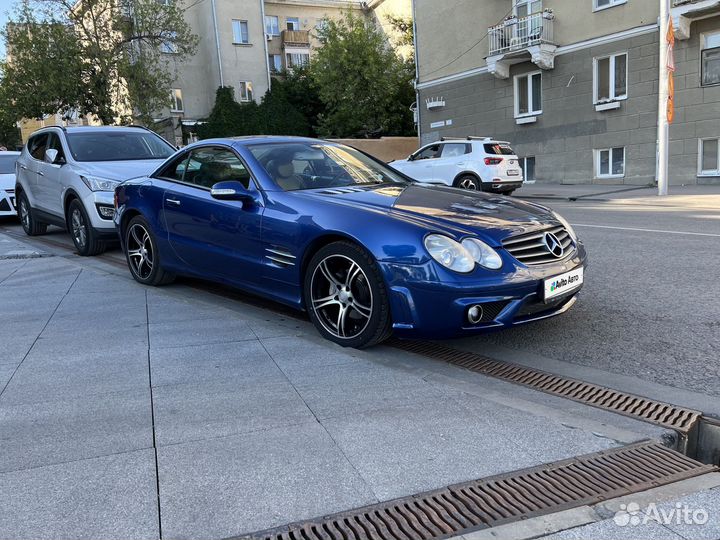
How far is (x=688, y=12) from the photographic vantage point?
17266mm

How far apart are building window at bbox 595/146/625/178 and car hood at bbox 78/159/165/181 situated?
16.6 meters

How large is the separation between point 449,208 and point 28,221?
875cm

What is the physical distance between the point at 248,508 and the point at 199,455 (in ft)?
1.62

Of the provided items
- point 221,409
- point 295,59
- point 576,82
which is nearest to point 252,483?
point 221,409

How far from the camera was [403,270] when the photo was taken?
12.4 ft

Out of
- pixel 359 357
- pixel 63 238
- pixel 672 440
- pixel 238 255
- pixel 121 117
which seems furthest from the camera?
pixel 121 117

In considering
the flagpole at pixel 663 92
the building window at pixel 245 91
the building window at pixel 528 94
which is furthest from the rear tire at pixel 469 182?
the building window at pixel 245 91

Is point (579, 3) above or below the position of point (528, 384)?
above

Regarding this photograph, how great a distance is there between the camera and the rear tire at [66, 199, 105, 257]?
8.03 meters

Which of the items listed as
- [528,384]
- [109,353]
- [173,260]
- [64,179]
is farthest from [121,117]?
[528,384]

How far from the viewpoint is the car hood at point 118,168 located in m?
Result: 8.00

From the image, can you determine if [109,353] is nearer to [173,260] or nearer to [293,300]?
[293,300]

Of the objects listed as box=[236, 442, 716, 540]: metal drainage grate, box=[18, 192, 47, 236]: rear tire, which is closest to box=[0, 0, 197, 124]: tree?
box=[18, 192, 47, 236]: rear tire

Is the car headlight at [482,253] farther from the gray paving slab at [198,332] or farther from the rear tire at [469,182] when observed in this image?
the rear tire at [469,182]
